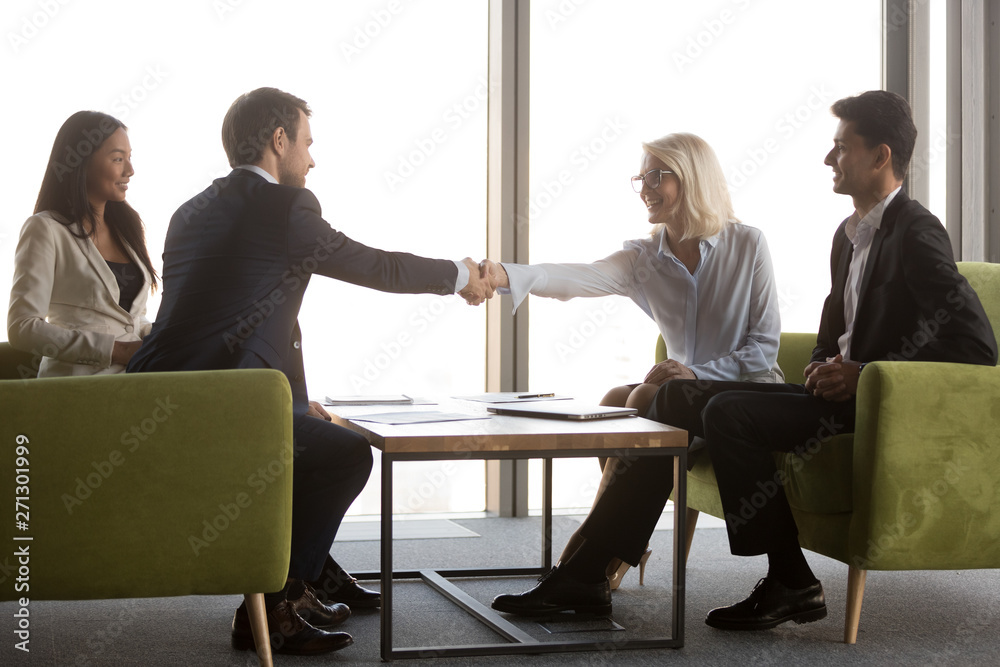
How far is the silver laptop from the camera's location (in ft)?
7.22

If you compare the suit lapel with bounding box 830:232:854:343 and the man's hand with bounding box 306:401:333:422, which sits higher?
the suit lapel with bounding box 830:232:854:343

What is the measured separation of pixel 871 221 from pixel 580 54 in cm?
177

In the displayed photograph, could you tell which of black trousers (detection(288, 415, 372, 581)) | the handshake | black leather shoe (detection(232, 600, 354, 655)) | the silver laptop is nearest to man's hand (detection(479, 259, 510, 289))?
the handshake

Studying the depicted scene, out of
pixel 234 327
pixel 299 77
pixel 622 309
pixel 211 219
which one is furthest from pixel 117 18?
pixel 622 309

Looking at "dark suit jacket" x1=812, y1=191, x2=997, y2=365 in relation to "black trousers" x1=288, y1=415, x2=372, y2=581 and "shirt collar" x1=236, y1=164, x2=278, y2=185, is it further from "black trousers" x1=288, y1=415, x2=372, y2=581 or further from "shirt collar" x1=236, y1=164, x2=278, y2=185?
"shirt collar" x1=236, y1=164, x2=278, y2=185

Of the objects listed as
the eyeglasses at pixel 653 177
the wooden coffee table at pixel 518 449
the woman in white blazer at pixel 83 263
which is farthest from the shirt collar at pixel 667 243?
the woman in white blazer at pixel 83 263

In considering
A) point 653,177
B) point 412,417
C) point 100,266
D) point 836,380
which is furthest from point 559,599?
point 100,266

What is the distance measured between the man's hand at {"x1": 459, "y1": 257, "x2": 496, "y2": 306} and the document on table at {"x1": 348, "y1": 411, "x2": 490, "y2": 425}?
608 mm

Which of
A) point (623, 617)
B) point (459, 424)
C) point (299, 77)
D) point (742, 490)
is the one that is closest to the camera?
point (459, 424)

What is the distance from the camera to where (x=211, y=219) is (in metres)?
2.23

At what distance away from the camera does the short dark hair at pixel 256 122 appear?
238cm

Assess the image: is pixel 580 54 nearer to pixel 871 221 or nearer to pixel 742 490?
pixel 871 221

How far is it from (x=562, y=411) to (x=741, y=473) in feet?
1.45

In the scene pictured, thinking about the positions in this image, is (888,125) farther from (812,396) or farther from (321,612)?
(321,612)
